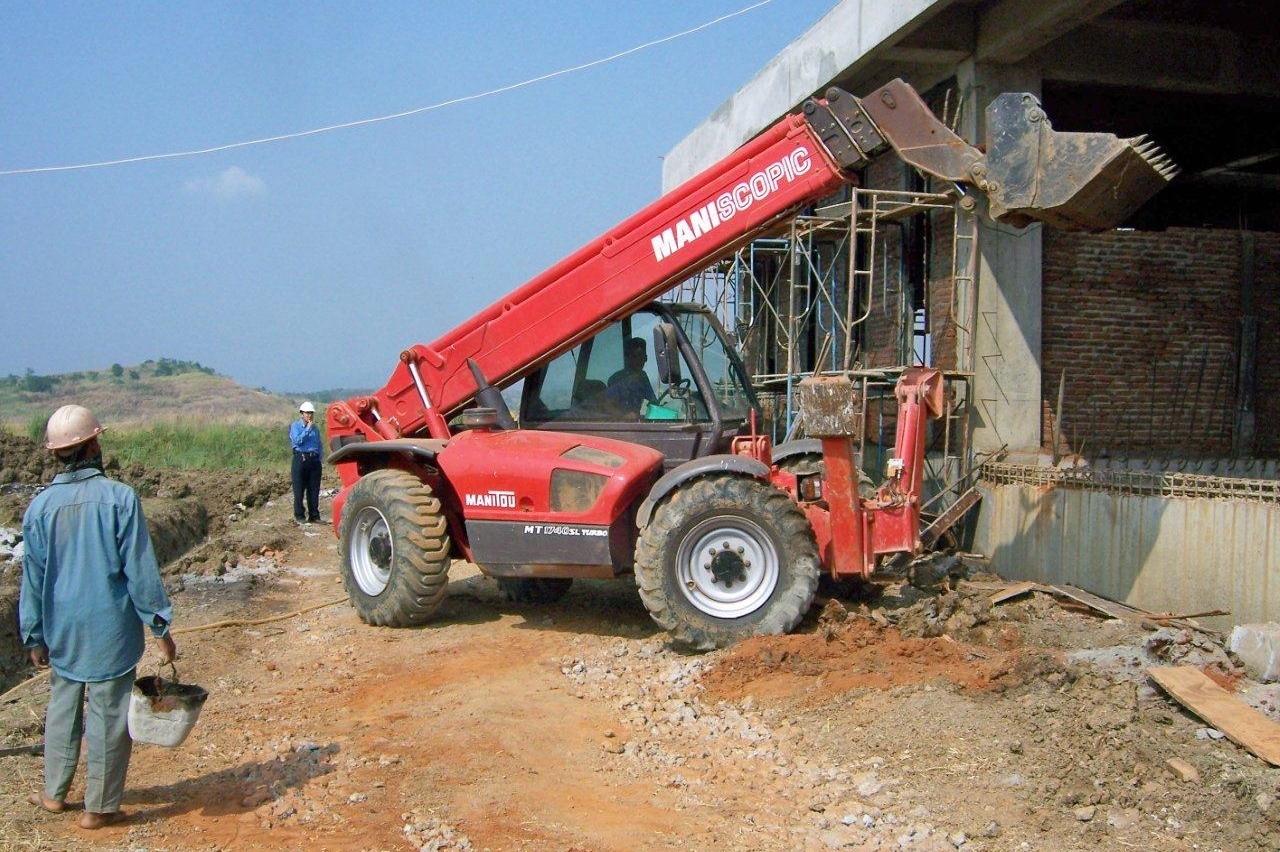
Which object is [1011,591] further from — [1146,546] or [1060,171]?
[1060,171]

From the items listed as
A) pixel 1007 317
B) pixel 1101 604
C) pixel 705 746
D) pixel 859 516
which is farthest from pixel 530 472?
pixel 1007 317

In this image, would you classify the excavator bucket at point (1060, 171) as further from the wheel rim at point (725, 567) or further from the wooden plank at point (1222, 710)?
the wooden plank at point (1222, 710)

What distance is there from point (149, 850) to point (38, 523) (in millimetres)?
1502

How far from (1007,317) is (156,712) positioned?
9.43m

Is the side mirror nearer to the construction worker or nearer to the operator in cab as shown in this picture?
the operator in cab

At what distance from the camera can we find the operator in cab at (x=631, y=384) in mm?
8391

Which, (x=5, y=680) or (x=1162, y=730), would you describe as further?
(x=5, y=680)

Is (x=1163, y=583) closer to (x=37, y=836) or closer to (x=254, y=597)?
(x=37, y=836)

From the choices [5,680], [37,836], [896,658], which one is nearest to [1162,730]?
[896,658]

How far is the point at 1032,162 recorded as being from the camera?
7.04m

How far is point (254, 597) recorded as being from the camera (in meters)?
10.8

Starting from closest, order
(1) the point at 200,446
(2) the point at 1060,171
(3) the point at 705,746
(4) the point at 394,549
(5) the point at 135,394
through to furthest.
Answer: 1. (3) the point at 705,746
2. (2) the point at 1060,171
3. (4) the point at 394,549
4. (1) the point at 200,446
5. (5) the point at 135,394

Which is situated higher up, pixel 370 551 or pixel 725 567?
pixel 725 567

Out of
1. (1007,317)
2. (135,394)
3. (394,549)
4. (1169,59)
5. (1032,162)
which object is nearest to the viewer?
(1032,162)
